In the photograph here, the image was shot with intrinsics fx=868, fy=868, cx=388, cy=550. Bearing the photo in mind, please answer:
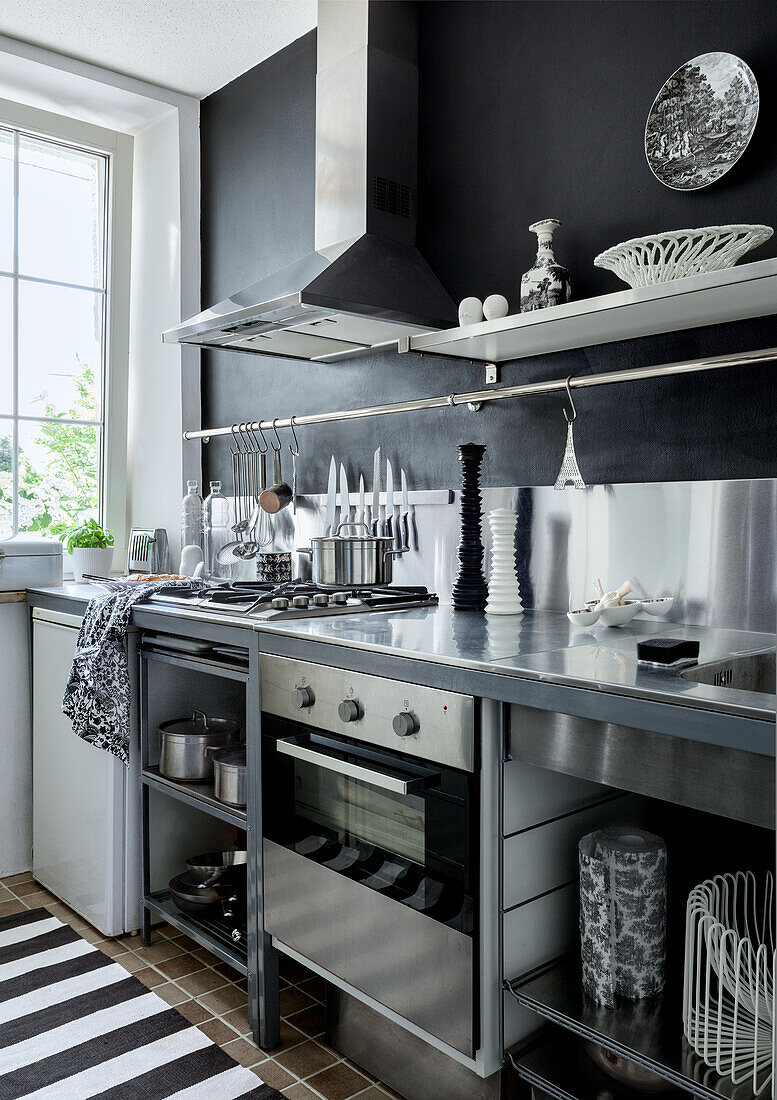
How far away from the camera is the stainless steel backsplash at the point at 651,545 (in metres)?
1.70

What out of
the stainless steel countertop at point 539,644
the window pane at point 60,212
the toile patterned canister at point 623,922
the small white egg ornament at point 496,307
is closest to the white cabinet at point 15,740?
the stainless steel countertop at point 539,644

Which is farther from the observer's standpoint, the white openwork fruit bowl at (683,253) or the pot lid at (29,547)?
the pot lid at (29,547)

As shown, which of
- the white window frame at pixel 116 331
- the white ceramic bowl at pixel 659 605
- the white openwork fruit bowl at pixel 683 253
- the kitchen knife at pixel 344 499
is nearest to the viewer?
the white openwork fruit bowl at pixel 683 253

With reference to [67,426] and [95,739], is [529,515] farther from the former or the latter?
[67,426]

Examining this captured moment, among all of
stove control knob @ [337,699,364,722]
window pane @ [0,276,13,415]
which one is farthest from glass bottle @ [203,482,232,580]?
stove control knob @ [337,699,364,722]

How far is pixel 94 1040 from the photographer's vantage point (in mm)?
1897

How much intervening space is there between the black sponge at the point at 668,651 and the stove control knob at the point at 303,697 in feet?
2.14

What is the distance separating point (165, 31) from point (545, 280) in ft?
5.84

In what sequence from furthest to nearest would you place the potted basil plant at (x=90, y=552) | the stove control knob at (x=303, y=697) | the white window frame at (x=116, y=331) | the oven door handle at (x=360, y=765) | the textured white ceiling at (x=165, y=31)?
1. the white window frame at (x=116, y=331)
2. the potted basil plant at (x=90, y=552)
3. the textured white ceiling at (x=165, y=31)
4. the stove control knob at (x=303, y=697)
5. the oven door handle at (x=360, y=765)

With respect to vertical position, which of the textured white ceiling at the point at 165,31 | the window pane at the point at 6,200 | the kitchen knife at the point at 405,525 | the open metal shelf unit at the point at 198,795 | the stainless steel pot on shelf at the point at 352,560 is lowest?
the open metal shelf unit at the point at 198,795

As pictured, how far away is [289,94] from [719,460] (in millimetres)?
2041

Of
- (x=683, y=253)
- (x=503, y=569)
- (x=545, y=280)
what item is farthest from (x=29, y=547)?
(x=683, y=253)

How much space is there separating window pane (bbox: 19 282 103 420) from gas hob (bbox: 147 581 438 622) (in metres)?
1.34

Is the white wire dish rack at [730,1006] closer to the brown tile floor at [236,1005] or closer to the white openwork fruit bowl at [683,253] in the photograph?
the brown tile floor at [236,1005]
